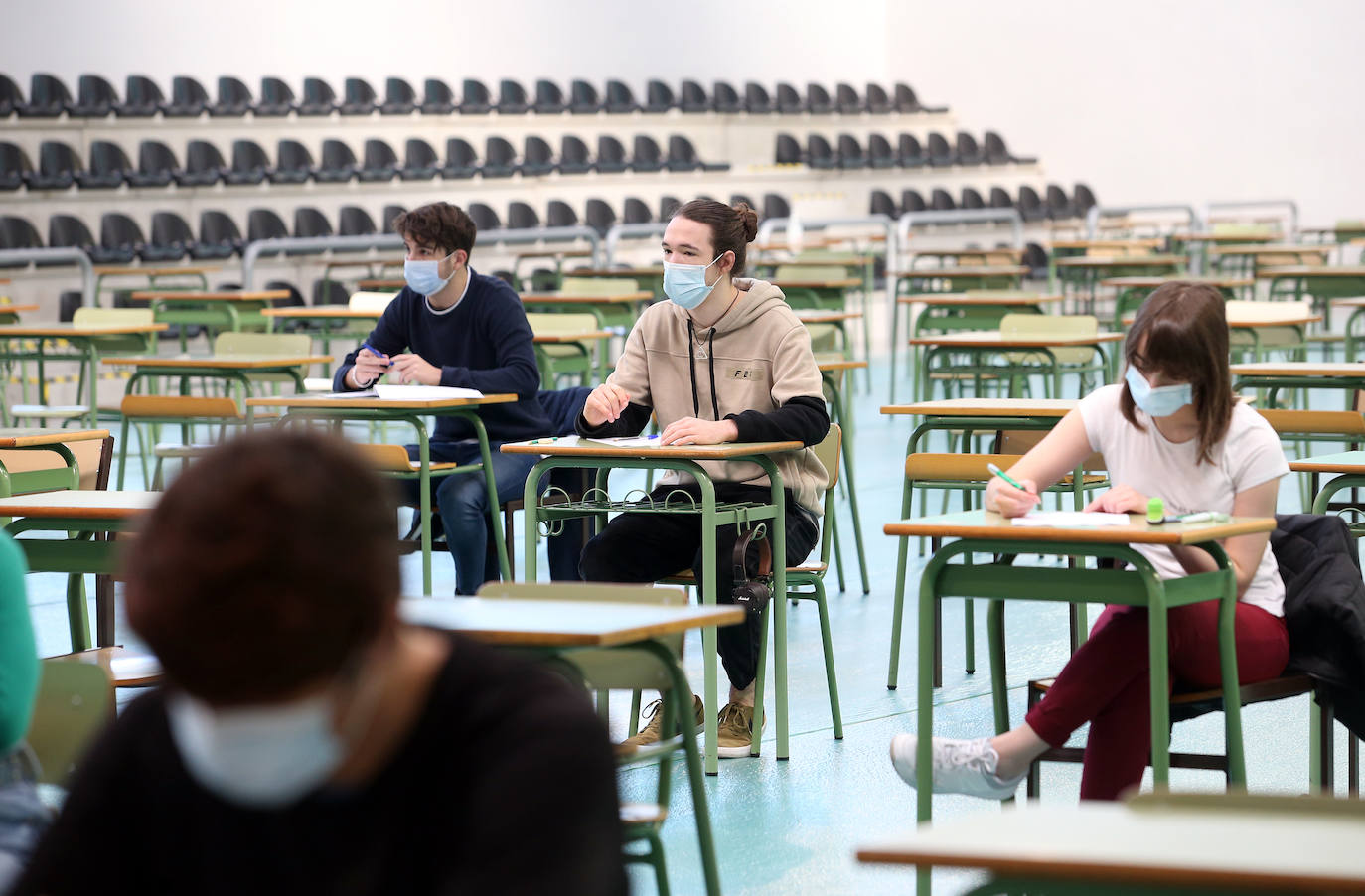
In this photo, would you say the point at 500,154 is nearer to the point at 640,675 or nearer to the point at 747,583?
the point at 747,583

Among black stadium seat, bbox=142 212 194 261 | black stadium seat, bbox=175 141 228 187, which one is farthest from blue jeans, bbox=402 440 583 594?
black stadium seat, bbox=175 141 228 187

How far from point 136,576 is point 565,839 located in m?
0.32

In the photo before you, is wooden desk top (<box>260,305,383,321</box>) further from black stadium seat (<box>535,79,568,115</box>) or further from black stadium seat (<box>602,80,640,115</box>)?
black stadium seat (<box>602,80,640,115</box>)

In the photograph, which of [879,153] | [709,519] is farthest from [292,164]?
[709,519]

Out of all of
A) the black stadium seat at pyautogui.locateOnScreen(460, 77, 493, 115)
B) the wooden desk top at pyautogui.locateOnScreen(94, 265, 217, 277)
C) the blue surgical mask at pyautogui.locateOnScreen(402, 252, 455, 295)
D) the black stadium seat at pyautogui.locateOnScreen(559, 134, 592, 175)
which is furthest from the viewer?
the black stadium seat at pyautogui.locateOnScreen(460, 77, 493, 115)

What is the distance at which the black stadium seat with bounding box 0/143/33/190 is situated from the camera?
35.6 ft

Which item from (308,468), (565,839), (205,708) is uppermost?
(308,468)

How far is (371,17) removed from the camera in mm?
15172

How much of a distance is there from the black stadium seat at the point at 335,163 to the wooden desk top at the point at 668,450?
9669mm

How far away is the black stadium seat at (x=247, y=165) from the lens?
1211 cm

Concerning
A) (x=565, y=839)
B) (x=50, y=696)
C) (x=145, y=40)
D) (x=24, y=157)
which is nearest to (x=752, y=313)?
(x=50, y=696)

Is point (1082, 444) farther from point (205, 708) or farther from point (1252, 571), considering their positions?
point (205, 708)

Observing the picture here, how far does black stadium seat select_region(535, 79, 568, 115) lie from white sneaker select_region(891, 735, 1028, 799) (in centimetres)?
1312

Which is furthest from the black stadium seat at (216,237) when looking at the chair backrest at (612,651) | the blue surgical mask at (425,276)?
the chair backrest at (612,651)
